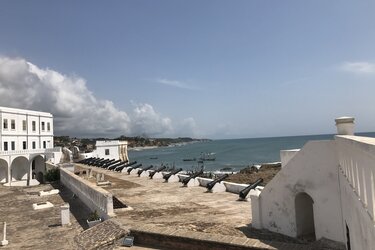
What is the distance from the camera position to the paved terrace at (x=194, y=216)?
338 inches

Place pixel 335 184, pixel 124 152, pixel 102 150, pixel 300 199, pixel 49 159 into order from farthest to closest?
pixel 124 152 < pixel 102 150 < pixel 49 159 < pixel 300 199 < pixel 335 184

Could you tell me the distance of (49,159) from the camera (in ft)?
150

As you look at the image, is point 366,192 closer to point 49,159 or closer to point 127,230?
point 127,230

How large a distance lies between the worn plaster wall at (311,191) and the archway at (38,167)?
4379 centimetres

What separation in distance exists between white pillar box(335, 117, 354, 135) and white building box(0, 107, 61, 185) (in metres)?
42.2

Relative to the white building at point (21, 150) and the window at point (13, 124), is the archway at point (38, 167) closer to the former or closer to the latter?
the white building at point (21, 150)

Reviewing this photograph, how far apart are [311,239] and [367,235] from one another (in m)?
4.50

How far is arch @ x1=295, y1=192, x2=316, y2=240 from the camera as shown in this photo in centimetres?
911

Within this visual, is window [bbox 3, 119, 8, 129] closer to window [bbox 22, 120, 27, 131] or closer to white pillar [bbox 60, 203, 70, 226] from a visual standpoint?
window [bbox 22, 120, 27, 131]

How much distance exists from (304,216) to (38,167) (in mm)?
45381

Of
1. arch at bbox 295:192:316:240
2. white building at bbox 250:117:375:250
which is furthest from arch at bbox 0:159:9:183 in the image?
arch at bbox 295:192:316:240

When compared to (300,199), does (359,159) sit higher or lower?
higher

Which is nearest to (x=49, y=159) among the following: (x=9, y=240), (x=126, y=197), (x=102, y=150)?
(x=102, y=150)

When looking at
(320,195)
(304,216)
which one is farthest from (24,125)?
(320,195)
